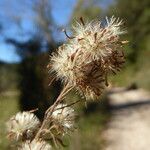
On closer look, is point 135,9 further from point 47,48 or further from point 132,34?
point 47,48

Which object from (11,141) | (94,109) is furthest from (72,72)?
(94,109)

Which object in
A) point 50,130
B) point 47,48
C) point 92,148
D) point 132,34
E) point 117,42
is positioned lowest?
point 50,130

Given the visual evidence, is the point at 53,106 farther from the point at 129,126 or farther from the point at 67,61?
the point at 129,126

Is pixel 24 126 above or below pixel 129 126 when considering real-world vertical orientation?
below

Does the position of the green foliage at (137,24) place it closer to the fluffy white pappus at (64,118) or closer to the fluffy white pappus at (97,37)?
the fluffy white pappus at (64,118)

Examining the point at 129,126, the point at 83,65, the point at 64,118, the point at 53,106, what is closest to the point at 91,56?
the point at 83,65

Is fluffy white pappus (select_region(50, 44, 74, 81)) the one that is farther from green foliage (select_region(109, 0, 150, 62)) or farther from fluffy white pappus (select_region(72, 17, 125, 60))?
green foliage (select_region(109, 0, 150, 62))

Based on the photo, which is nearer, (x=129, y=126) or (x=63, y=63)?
(x=63, y=63)
